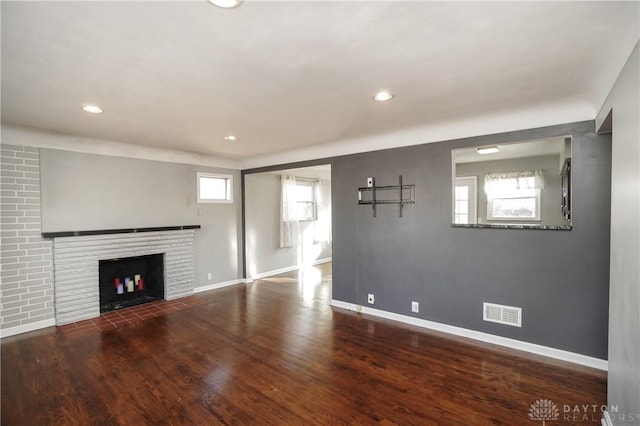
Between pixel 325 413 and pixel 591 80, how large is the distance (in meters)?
3.09

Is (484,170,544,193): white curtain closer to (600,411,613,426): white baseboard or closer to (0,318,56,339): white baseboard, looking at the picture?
(600,411,613,426): white baseboard

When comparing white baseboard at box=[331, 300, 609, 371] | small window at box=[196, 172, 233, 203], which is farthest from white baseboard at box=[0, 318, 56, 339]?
white baseboard at box=[331, 300, 609, 371]

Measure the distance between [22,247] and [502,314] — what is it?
557 centimetres

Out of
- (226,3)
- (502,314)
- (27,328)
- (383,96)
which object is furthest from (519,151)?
(27,328)

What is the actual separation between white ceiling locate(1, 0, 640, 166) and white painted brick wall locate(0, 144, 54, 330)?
2.18ft

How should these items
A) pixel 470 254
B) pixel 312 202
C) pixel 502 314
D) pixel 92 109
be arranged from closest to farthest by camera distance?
pixel 92 109 → pixel 502 314 → pixel 470 254 → pixel 312 202

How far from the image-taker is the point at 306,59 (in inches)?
75.2

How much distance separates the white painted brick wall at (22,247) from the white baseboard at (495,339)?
13.2 ft

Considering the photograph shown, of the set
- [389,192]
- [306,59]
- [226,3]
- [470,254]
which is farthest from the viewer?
[389,192]

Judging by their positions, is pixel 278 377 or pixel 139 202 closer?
pixel 278 377

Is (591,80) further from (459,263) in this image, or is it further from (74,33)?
(74,33)

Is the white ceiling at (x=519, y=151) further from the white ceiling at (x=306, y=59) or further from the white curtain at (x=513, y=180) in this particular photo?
the white ceiling at (x=306, y=59)

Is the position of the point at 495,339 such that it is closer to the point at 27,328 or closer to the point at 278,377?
the point at 278,377

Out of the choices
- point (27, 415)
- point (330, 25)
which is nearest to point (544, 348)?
point (330, 25)
